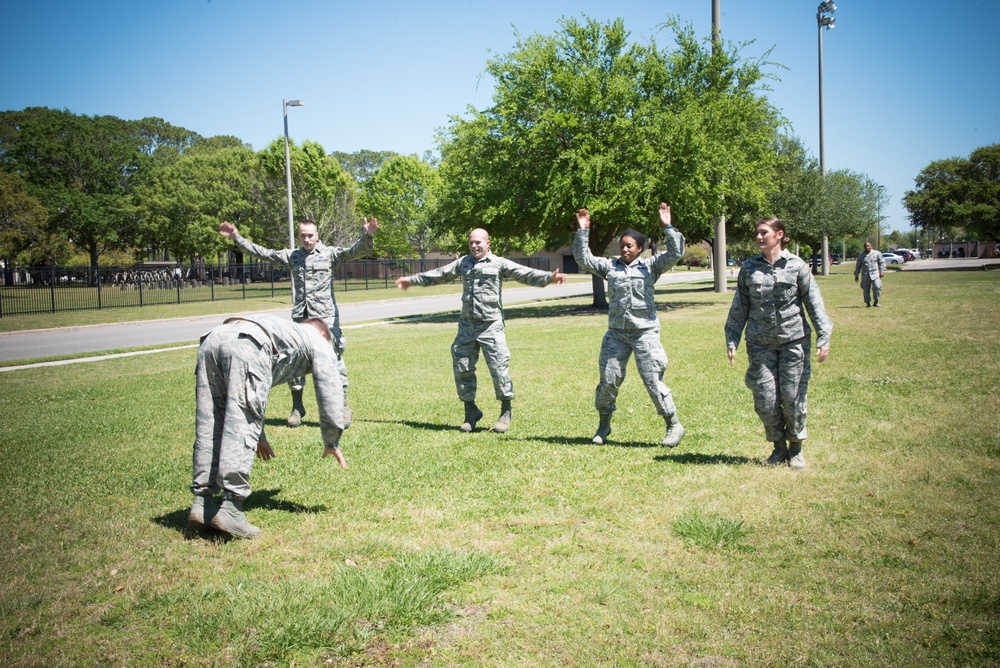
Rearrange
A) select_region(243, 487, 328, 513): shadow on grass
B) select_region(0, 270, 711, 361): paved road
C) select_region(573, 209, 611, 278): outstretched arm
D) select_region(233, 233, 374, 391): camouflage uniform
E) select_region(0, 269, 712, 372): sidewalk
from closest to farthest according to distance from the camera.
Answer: select_region(243, 487, 328, 513): shadow on grass, select_region(573, 209, 611, 278): outstretched arm, select_region(233, 233, 374, 391): camouflage uniform, select_region(0, 269, 712, 372): sidewalk, select_region(0, 270, 711, 361): paved road

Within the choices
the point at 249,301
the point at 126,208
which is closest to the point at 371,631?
the point at 249,301

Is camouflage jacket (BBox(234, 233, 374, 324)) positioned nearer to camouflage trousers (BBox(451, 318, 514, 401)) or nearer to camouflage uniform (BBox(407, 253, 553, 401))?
camouflage uniform (BBox(407, 253, 553, 401))

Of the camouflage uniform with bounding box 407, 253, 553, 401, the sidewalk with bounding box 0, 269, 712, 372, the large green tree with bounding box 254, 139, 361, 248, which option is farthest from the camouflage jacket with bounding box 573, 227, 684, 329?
the large green tree with bounding box 254, 139, 361, 248

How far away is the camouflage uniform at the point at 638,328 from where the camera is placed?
278 inches

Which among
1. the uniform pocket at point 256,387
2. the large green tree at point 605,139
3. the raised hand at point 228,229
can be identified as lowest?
the uniform pocket at point 256,387

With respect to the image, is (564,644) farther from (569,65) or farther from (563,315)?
(569,65)

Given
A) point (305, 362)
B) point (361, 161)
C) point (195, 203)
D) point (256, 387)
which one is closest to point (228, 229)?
point (305, 362)

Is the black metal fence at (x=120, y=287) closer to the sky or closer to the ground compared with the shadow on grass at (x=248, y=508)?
closer to the sky

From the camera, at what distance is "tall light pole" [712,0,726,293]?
2666 centimetres

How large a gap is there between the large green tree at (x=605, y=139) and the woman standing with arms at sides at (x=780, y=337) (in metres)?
16.2

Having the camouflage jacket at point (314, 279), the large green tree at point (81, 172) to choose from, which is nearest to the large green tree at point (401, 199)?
the large green tree at point (81, 172)

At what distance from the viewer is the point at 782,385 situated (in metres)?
6.19

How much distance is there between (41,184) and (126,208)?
830cm

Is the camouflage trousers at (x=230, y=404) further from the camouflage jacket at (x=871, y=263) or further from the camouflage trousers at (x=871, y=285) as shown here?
the camouflage trousers at (x=871, y=285)
